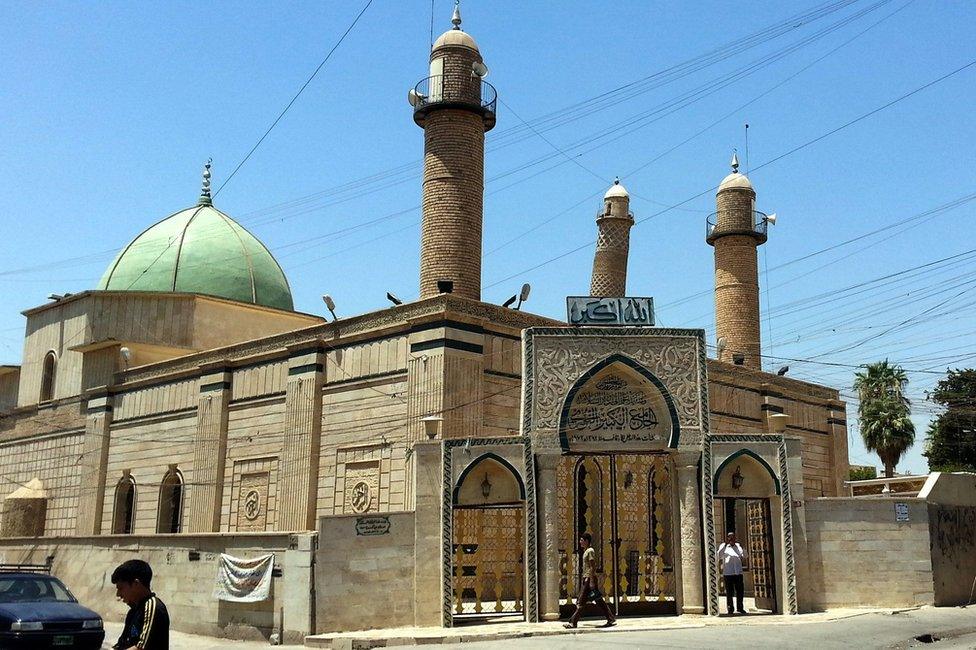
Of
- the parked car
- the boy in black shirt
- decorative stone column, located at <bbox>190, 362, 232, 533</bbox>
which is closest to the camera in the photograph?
the boy in black shirt

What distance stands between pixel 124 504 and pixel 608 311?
1905 cm

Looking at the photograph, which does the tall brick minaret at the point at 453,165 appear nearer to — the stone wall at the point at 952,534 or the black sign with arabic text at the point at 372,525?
the black sign with arabic text at the point at 372,525

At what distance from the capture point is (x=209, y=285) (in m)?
33.7

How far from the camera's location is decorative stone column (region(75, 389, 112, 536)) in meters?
30.2

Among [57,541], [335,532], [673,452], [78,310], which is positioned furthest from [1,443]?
[673,452]

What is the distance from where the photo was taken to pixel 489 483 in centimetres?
1688

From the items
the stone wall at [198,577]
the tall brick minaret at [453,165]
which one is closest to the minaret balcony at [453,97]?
the tall brick minaret at [453,165]

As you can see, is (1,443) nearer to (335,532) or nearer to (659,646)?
(335,532)

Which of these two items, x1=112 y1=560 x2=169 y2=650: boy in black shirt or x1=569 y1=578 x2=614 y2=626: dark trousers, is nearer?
x1=112 y1=560 x2=169 y2=650: boy in black shirt

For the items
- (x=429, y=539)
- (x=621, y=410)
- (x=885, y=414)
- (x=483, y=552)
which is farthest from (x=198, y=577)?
(x=885, y=414)

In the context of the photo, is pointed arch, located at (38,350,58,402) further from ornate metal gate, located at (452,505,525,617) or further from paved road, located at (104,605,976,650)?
ornate metal gate, located at (452,505,525,617)

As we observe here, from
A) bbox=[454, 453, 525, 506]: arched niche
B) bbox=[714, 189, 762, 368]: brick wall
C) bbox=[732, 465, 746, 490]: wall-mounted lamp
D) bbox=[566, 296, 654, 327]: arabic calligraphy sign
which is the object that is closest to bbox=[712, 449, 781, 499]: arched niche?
bbox=[732, 465, 746, 490]: wall-mounted lamp

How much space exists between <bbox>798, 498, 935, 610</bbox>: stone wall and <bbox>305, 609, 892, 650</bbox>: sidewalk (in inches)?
24.9

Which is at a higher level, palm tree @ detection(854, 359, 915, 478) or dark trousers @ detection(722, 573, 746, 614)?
palm tree @ detection(854, 359, 915, 478)
